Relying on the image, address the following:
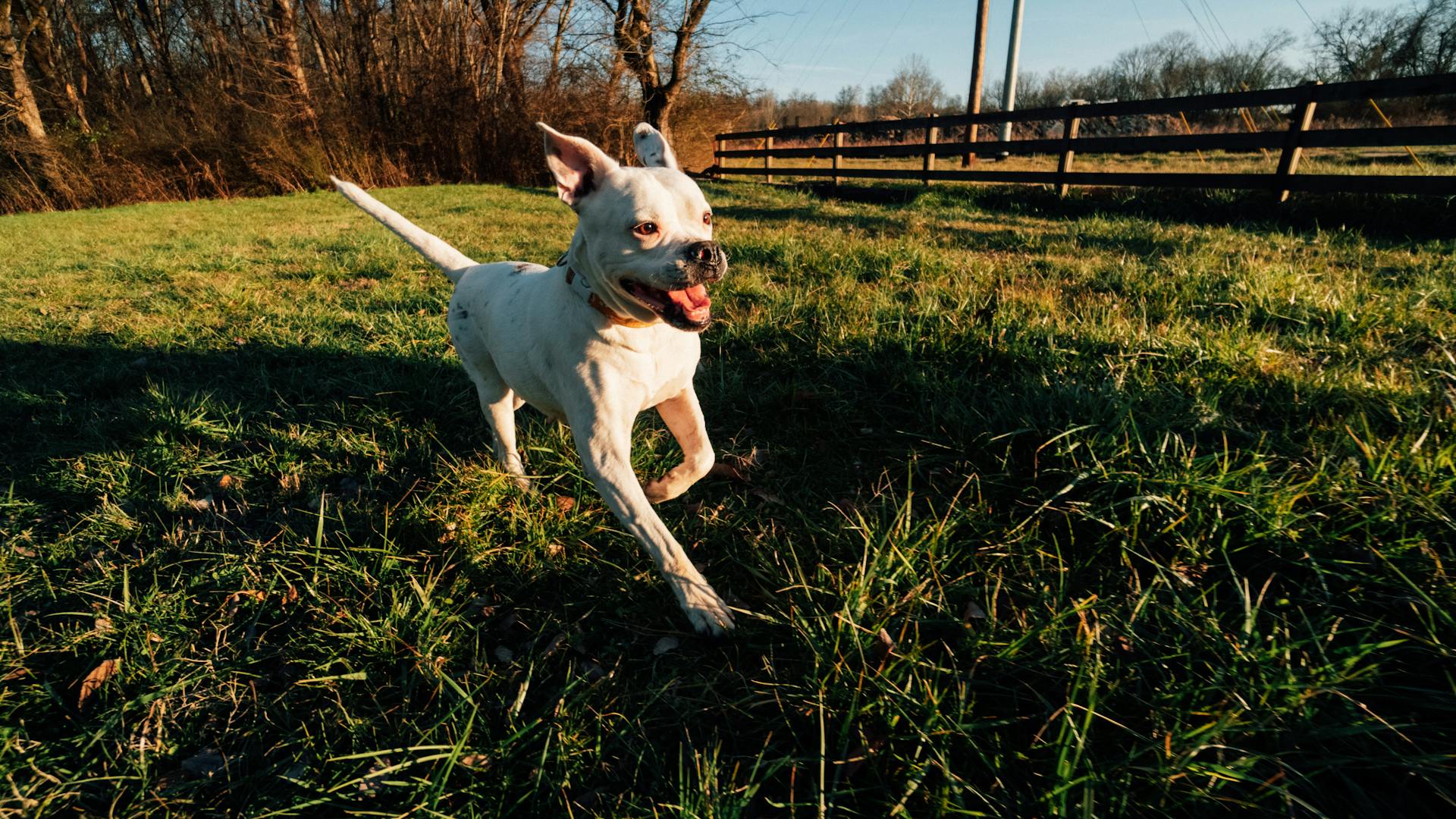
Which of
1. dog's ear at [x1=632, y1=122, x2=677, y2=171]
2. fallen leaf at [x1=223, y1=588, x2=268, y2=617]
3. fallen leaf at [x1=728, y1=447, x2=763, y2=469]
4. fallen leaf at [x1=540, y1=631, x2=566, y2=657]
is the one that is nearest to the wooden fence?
dog's ear at [x1=632, y1=122, x2=677, y2=171]

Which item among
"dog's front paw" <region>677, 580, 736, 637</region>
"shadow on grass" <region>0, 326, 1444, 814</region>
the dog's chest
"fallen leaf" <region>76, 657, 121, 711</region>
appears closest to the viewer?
"shadow on grass" <region>0, 326, 1444, 814</region>

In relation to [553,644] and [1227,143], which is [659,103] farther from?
[553,644]

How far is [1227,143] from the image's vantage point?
8.80m

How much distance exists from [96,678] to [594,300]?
76.6 inches

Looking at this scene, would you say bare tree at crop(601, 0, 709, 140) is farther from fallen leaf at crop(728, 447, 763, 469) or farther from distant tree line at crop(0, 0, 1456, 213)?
fallen leaf at crop(728, 447, 763, 469)

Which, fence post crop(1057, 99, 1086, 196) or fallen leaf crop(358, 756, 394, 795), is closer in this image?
fallen leaf crop(358, 756, 394, 795)

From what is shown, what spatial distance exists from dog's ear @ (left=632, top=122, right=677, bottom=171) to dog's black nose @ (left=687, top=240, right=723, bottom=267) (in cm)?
94

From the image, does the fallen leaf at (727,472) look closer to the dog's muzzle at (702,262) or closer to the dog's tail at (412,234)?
the dog's muzzle at (702,262)

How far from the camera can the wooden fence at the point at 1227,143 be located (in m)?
7.07

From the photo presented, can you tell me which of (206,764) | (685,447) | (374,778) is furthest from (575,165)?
(206,764)

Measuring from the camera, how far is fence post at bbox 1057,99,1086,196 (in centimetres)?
1025

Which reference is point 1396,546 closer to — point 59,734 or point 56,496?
point 59,734

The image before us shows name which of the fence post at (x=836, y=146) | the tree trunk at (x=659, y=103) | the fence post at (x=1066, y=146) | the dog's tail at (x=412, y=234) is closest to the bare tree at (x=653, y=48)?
the tree trunk at (x=659, y=103)

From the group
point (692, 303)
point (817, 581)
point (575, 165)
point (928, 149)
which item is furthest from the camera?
point (928, 149)
